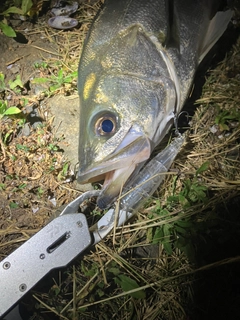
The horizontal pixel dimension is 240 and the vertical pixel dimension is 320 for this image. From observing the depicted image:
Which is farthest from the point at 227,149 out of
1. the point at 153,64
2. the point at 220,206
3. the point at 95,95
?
the point at 95,95

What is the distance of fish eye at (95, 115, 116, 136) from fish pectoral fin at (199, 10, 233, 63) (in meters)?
0.96

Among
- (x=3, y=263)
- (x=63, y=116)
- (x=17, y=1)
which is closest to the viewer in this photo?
(x=3, y=263)

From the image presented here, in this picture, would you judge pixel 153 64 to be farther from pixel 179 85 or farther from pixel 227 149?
pixel 227 149

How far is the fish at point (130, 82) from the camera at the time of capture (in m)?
2.26

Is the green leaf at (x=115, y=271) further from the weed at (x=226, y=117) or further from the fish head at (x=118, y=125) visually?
the weed at (x=226, y=117)

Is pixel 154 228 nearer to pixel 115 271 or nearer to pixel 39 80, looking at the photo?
pixel 115 271

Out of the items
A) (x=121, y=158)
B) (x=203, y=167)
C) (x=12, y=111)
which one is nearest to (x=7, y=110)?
(x=12, y=111)

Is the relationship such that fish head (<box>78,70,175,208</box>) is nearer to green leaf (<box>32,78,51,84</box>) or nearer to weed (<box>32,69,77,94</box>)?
weed (<box>32,69,77,94</box>)

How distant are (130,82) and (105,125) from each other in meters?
0.35

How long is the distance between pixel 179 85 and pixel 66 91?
1035 mm

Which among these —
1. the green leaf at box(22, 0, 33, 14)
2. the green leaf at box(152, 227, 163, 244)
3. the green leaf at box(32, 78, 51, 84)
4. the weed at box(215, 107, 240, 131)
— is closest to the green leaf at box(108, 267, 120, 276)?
the green leaf at box(152, 227, 163, 244)

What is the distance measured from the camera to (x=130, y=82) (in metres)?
2.34

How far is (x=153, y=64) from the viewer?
7.80 ft

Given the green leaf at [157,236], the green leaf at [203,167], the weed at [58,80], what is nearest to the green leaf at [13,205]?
the weed at [58,80]
